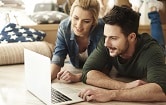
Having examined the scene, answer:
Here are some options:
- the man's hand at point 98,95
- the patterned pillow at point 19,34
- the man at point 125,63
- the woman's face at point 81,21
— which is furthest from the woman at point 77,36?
the patterned pillow at point 19,34

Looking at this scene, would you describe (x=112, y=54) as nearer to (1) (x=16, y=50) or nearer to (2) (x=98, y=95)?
(2) (x=98, y=95)

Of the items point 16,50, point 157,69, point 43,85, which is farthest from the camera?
point 16,50

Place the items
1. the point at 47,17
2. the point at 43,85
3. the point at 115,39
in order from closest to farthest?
the point at 43,85
the point at 115,39
the point at 47,17

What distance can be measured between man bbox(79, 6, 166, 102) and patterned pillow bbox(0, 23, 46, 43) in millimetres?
914

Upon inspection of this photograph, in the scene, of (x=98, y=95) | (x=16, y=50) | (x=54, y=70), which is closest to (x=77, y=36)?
(x=54, y=70)

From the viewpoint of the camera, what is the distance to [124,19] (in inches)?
56.2

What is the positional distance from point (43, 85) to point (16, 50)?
978 mm

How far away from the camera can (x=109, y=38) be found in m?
1.42

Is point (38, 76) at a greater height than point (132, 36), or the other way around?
point (132, 36)

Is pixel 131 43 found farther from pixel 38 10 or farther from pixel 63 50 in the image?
pixel 38 10

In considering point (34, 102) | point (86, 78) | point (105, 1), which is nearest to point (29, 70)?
point (34, 102)

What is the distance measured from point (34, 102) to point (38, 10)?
1771 mm

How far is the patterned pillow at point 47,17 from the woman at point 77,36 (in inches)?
31.5

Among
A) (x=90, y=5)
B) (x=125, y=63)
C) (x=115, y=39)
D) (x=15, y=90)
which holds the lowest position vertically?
(x=15, y=90)
